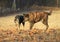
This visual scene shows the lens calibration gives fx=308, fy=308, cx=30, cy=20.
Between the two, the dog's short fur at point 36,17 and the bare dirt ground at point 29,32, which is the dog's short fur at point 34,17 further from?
the bare dirt ground at point 29,32

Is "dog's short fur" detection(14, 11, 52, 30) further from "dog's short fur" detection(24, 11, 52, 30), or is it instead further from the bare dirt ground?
the bare dirt ground

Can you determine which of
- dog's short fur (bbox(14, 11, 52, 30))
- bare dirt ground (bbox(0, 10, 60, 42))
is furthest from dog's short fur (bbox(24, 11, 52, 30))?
bare dirt ground (bbox(0, 10, 60, 42))

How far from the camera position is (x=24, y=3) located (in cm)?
820

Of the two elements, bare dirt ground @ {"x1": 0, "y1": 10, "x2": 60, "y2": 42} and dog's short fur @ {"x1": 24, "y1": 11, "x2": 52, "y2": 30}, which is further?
dog's short fur @ {"x1": 24, "y1": 11, "x2": 52, "y2": 30}

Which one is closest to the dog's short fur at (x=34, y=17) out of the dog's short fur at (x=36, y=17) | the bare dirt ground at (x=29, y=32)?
the dog's short fur at (x=36, y=17)

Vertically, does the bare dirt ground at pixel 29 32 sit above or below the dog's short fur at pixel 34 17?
below

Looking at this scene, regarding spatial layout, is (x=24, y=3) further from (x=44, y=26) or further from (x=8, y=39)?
(x=8, y=39)

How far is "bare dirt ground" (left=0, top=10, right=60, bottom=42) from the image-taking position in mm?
6234

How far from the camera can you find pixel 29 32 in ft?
21.6

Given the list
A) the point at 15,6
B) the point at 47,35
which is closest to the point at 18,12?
the point at 15,6

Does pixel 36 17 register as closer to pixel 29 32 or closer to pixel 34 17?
pixel 34 17

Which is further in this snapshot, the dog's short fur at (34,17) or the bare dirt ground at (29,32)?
the dog's short fur at (34,17)

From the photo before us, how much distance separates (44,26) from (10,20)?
2.93 ft

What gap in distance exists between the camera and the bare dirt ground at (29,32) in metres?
6.23
